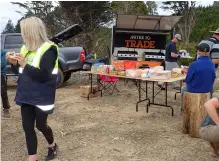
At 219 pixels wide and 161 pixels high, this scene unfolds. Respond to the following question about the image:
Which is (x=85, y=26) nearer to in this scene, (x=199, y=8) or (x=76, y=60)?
(x=199, y=8)

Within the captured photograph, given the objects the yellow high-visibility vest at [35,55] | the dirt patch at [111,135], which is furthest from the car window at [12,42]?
the yellow high-visibility vest at [35,55]

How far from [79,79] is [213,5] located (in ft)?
45.4

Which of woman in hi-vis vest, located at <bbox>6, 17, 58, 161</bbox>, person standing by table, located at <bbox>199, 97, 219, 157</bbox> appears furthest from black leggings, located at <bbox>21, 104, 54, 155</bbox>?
person standing by table, located at <bbox>199, 97, 219, 157</bbox>

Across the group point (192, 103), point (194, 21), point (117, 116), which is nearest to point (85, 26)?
point (194, 21)

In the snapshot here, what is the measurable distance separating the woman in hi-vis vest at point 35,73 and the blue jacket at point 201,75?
234 centimetres

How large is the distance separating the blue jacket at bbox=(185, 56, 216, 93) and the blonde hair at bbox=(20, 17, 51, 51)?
2.51m

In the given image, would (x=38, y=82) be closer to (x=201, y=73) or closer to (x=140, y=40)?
(x=201, y=73)

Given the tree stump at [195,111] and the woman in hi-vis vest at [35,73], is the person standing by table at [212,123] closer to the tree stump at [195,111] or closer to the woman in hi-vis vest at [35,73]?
the tree stump at [195,111]

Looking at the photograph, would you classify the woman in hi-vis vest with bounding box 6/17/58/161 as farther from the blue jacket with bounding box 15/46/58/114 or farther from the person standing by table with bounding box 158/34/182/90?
the person standing by table with bounding box 158/34/182/90

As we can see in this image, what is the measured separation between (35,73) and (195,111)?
2.57 metres

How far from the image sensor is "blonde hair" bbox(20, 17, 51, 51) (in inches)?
130

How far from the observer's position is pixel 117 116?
601cm

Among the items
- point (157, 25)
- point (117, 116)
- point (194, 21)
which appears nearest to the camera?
point (117, 116)

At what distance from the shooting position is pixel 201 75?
193 inches
